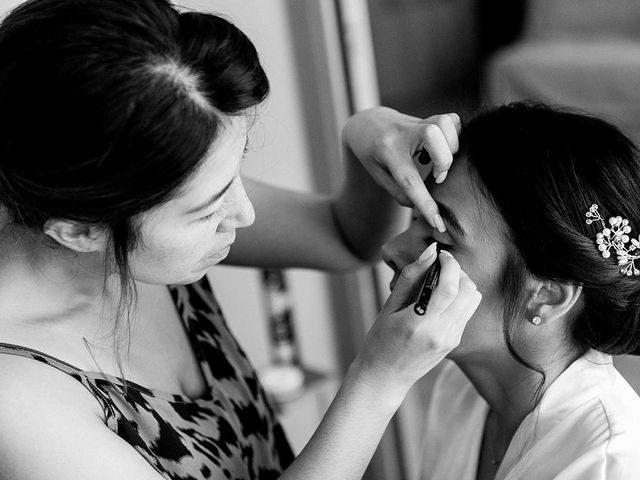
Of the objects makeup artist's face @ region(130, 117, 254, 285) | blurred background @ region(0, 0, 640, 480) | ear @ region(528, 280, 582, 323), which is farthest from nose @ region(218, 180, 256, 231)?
blurred background @ region(0, 0, 640, 480)

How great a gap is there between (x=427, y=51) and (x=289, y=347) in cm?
89

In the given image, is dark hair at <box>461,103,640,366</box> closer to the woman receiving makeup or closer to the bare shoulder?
the woman receiving makeup

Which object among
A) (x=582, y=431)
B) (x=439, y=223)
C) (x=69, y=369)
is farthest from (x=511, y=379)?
(x=69, y=369)

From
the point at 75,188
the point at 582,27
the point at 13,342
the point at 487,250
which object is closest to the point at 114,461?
the point at 13,342

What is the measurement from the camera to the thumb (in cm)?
97

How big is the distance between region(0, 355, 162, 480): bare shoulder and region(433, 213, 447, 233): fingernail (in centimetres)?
52

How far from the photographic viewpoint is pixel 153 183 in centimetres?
83

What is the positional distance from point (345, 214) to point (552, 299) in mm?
388

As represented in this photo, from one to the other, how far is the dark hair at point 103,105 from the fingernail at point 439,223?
1.18 feet

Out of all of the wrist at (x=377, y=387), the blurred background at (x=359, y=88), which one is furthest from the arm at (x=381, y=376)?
the blurred background at (x=359, y=88)

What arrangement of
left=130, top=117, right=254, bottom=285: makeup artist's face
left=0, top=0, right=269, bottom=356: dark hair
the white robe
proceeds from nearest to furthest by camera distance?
left=0, top=0, right=269, bottom=356: dark hair < left=130, top=117, right=254, bottom=285: makeup artist's face < the white robe

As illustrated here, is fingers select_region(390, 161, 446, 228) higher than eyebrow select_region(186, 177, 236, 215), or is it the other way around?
eyebrow select_region(186, 177, 236, 215)

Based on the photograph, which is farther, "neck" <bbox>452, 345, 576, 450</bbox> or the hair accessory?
"neck" <bbox>452, 345, 576, 450</bbox>

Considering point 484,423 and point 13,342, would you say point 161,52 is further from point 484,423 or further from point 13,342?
point 484,423
